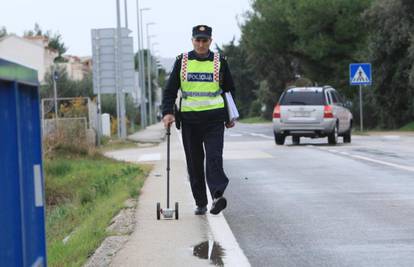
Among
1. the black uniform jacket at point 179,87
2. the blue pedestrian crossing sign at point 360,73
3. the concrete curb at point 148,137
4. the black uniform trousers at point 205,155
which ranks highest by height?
the blue pedestrian crossing sign at point 360,73

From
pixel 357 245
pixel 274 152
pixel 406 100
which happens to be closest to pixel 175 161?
pixel 274 152

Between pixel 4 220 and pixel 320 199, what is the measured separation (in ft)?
24.4

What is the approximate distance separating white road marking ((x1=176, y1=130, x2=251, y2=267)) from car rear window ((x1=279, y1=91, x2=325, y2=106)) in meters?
16.6

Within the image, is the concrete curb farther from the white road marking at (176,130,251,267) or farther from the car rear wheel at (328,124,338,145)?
the white road marking at (176,130,251,267)

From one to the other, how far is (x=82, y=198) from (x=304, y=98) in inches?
481

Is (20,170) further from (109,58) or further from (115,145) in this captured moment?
(109,58)

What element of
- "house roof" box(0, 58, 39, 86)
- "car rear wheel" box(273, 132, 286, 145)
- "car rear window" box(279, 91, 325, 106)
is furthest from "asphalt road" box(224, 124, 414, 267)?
"car rear wheel" box(273, 132, 286, 145)

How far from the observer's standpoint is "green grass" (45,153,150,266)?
852cm

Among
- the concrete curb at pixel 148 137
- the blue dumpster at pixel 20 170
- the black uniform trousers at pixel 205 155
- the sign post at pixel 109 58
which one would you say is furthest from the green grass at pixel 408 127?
the blue dumpster at pixel 20 170

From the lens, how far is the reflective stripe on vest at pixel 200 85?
31.4 ft

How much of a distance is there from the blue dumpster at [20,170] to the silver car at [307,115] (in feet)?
68.8

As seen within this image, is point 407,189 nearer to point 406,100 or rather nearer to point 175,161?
point 175,161

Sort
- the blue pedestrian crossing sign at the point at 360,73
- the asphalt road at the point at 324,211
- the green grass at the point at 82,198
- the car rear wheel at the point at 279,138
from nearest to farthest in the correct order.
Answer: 1. the asphalt road at the point at 324,211
2. the green grass at the point at 82,198
3. the car rear wheel at the point at 279,138
4. the blue pedestrian crossing sign at the point at 360,73

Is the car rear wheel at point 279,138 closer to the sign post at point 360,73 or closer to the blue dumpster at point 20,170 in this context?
the sign post at point 360,73
